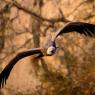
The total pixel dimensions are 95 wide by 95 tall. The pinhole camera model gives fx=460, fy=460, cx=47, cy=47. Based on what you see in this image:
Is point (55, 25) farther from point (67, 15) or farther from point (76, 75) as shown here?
point (76, 75)

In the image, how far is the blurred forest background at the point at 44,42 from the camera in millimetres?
7594

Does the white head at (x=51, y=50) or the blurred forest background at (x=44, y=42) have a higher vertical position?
the blurred forest background at (x=44, y=42)

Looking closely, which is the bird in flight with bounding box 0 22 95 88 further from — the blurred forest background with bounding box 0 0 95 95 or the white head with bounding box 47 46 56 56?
the blurred forest background with bounding box 0 0 95 95

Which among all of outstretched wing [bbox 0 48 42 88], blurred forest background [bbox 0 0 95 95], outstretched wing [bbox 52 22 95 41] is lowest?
outstretched wing [bbox 0 48 42 88]

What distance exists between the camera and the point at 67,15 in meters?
8.00

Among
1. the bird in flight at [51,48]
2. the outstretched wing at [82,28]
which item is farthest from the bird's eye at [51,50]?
the outstretched wing at [82,28]

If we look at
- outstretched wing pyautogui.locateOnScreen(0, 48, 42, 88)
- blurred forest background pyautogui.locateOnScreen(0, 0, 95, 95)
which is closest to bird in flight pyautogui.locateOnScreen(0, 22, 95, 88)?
outstretched wing pyautogui.locateOnScreen(0, 48, 42, 88)

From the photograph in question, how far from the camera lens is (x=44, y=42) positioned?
812 cm

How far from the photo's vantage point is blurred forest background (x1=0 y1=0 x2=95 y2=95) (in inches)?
299

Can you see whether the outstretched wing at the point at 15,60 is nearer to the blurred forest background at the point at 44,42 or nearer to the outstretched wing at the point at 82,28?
the outstretched wing at the point at 82,28

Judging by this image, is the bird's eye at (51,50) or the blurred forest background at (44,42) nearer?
the bird's eye at (51,50)

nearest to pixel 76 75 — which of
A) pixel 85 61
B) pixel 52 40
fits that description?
pixel 85 61

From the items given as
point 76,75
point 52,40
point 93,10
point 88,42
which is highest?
point 93,10

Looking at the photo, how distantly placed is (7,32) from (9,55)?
0.44 metres
